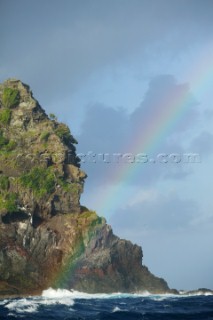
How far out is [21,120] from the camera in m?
127

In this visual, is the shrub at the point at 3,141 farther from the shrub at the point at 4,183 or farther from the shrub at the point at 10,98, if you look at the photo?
the shrub at the point at 10,98

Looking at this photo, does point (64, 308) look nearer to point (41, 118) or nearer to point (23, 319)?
point (23, 319)

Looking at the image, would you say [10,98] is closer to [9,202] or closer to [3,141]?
[3,141]

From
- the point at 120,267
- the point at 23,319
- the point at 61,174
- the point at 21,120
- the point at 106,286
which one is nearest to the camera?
the point at 23,319

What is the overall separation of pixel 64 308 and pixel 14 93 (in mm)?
84813

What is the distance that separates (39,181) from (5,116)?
84.7ft

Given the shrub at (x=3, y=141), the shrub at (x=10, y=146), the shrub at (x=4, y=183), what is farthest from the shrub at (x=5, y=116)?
the shrub at (x=4, y=183)

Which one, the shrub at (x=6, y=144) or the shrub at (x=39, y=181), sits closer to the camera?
the shrub at (x=39, y=181)

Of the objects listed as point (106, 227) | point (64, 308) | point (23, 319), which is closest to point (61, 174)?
point (106, 227)

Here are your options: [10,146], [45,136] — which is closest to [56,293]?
[10,146]

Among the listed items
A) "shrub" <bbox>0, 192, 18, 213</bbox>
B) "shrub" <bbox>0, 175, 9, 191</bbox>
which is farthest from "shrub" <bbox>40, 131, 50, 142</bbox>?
"shrub" <bbox>0, 192, 18, 213</bbox>

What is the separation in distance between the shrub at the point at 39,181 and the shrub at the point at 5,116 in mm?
20129

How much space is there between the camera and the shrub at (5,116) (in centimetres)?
12631

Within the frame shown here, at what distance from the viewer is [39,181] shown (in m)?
114
